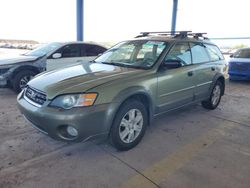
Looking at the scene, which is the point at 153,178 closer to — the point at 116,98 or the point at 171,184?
the point at 171,184

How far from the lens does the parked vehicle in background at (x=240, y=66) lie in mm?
8697

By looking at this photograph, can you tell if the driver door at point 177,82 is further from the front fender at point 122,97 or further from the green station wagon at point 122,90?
the front fender at point 122,97

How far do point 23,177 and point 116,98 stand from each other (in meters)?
1.33

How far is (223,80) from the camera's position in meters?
5.32

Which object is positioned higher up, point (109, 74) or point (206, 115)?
point (109, 74)

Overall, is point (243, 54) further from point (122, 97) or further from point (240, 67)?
point (122, 97)

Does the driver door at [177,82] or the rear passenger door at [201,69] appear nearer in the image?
the driver door at [177,82]

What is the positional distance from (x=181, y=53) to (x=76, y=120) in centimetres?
226

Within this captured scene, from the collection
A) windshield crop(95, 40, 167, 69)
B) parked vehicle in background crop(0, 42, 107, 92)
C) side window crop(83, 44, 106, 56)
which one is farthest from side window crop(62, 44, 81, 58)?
windshield crop(95, 40, 167, 69)

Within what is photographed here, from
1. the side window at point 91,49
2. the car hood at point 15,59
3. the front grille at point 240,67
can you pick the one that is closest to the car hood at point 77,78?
the car hood at point 15,59

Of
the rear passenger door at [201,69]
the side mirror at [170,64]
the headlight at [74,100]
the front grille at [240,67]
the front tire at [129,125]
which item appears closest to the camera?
the headlight at [74,100]

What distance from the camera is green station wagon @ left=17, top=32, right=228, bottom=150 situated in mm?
2721

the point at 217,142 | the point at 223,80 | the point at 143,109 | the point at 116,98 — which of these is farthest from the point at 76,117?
the point at 223,80

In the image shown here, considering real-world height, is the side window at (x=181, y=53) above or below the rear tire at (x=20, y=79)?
above
